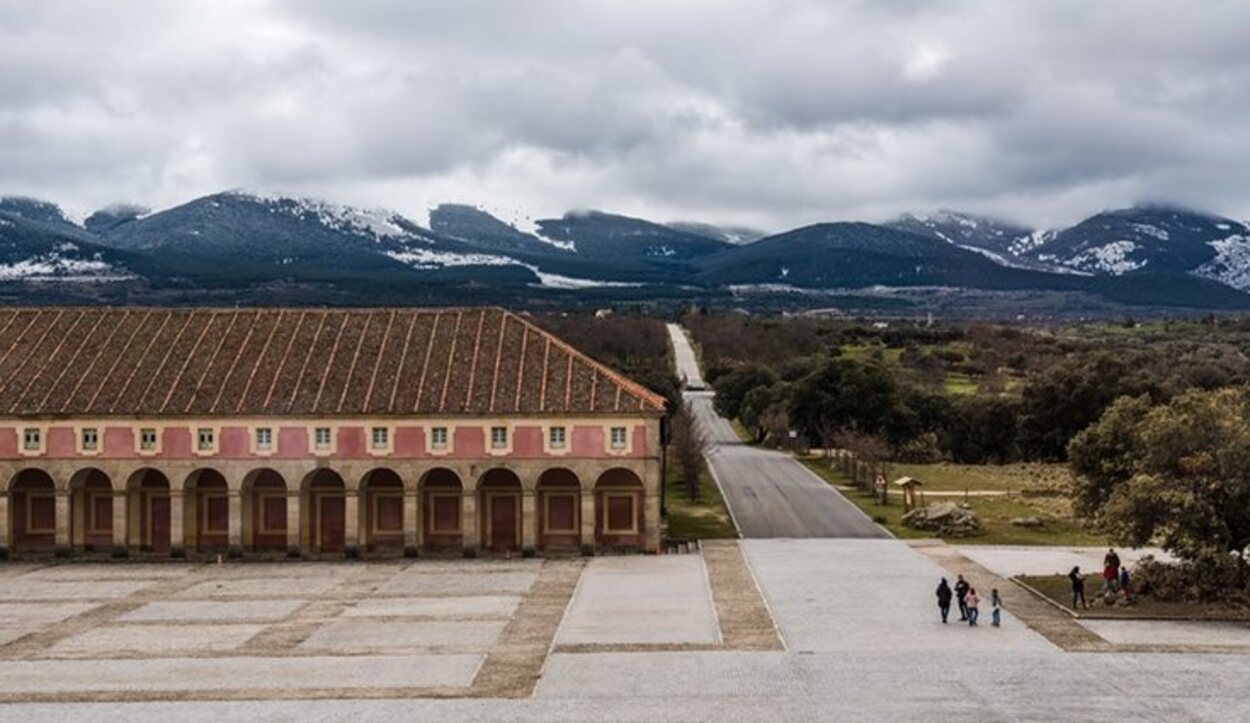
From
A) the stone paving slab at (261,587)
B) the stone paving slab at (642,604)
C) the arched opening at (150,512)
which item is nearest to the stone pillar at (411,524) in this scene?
the stone paving slab at (261,587)

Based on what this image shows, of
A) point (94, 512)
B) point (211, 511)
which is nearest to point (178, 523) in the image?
point (211, 511)

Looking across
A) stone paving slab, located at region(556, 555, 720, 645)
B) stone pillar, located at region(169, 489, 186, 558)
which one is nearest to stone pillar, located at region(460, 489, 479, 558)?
stone paving slab, located at region(556, 555, 720, 645)

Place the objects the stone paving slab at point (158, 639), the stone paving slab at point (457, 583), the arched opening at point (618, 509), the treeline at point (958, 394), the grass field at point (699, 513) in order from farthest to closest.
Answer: the treeline at point (958, 394), the grass field at point (699, 513), the arched opening at point (618, 509), the stone paving slab at point (457, 583), the stone paving slab at point (158, 639)

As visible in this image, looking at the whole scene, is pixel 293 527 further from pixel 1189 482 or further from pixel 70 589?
pixel 1189 482

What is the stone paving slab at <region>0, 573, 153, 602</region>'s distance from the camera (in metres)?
52.1

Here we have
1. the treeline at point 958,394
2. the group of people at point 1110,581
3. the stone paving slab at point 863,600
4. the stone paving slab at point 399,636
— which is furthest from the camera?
the treeline at point 958,394

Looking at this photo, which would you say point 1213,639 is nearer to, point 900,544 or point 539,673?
point 539,673

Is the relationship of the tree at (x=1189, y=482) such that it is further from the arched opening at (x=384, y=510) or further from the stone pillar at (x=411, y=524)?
the arched opening at (x=384, y=510)

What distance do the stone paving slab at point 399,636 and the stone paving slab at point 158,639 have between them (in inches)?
88.1

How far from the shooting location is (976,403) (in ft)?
364

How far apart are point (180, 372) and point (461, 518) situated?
1336 cm

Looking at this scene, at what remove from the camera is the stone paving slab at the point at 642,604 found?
42594 millimetres

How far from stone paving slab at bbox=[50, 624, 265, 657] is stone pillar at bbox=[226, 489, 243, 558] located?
52.9ft

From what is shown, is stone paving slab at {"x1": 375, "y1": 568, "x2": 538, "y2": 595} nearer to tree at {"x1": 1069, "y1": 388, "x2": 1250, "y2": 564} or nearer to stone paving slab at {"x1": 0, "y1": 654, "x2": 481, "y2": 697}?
stone paving slab at {"x1": 0, "y1": 654, "x2": 481, "y2": 697}
